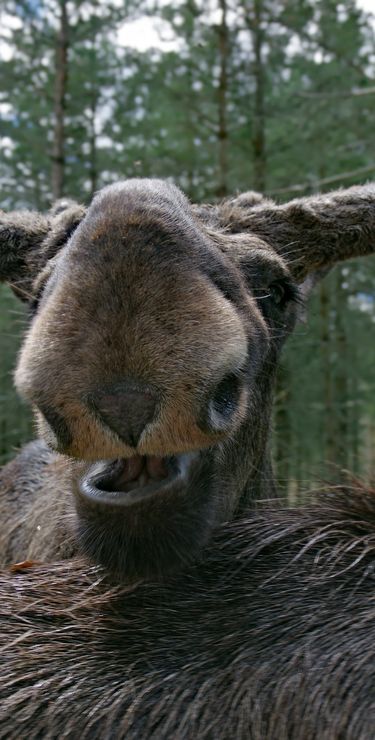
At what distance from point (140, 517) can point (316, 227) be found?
2.32 m

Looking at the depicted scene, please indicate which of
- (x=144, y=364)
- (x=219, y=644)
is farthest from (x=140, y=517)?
(x=144, y=364)

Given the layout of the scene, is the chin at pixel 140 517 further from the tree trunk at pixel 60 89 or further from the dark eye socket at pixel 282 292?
the tree trunk at pixel 60 89

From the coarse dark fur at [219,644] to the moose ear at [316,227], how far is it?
1.67m

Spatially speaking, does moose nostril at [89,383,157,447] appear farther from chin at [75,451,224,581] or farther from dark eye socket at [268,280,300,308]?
dark eye socket at [268,280,300,308]

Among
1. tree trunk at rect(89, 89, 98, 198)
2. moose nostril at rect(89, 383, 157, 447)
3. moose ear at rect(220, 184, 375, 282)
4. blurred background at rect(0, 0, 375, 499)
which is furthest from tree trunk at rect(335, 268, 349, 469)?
moose nostril at rect(89, 383, 157, 447)

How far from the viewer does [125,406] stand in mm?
1859

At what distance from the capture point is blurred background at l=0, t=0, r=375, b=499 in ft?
51.4

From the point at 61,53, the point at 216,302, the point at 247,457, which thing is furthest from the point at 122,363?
the point at 61,53

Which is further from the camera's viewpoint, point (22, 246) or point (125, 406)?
point (22, 246)

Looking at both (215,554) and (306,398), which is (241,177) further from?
(215,554)

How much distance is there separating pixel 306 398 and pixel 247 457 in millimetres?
19711

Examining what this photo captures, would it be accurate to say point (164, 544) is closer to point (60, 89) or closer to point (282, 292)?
point (282, 292)

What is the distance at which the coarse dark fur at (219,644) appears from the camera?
187 cm

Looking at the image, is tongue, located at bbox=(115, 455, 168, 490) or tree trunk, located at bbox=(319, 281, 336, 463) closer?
tongue, located at bbox=(115, 455, 168, 490)
